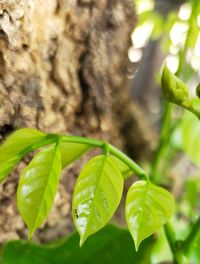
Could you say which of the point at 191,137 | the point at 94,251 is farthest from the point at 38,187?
the point at 191,137

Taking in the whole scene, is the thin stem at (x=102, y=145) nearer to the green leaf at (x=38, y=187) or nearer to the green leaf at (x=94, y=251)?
→ the green leaf at (x=38, y=187)

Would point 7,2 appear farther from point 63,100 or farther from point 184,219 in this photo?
point 184,219

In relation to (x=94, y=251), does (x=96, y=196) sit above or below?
above

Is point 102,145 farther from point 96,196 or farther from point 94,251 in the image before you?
point 94,251

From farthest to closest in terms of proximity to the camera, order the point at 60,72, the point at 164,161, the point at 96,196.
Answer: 1. the point at 164,161
2. the point at 60,72
3. the point at 96,196

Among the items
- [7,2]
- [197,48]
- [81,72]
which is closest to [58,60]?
[81,72]

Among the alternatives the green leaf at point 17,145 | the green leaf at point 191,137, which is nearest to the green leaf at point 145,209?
the green leaf at point 17,145
